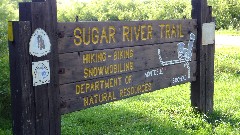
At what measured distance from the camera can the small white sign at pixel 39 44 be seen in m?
3.42

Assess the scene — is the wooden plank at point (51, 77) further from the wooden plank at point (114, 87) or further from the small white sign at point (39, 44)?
the wooden plank at point (114, 87)

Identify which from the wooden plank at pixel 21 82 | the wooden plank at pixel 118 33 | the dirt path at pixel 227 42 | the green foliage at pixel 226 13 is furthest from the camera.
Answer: the green foliage at pixel 226 13

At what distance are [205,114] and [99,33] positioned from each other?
2.54 meters

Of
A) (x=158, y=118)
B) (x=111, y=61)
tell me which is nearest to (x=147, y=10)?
(x=158, y=118)

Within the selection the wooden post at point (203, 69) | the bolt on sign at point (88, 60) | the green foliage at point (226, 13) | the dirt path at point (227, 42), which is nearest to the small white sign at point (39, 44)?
the bolt on sign at point (88, 60)

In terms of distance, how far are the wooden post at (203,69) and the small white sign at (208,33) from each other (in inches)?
2.4

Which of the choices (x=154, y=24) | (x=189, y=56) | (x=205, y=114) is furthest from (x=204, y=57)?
(x=154, y=24)

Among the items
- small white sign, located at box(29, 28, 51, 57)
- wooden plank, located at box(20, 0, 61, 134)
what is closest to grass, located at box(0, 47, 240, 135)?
wooden plank, located at box(20, 0, 61, 134)

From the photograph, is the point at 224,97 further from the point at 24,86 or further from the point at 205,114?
the point at 24,86

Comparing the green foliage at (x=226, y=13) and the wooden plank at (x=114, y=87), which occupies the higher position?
the green foliage at (x=226, y=13)

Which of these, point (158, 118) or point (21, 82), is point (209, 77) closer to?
point (158, 118)

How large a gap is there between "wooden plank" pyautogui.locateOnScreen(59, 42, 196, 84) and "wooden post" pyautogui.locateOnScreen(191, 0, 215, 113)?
0.61 m

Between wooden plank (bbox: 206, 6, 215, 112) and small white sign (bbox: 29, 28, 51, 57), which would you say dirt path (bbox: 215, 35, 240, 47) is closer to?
wooden plank (bbox: 206, 6, 215, 112)

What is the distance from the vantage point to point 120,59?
4438 mm
